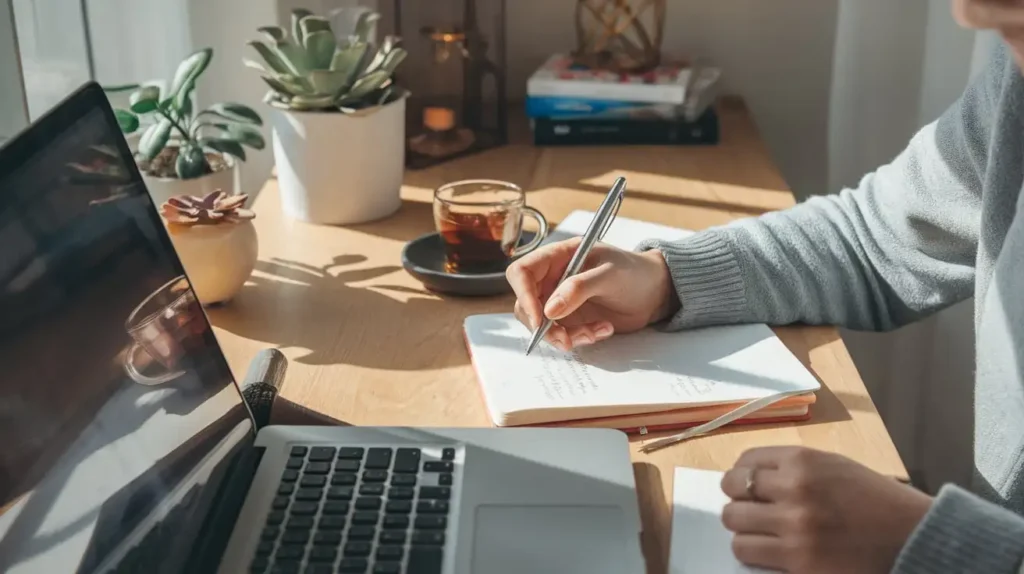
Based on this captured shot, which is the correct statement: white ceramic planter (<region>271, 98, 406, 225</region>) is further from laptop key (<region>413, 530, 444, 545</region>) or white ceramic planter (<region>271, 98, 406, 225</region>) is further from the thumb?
laptop key (<region>413, 530, 444, 545</region>)

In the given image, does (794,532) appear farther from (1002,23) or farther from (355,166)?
(355,166)

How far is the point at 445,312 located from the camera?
3.11 ft

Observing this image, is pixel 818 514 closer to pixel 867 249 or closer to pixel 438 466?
pixel 438 466

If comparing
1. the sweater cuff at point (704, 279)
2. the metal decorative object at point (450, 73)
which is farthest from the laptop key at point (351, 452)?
the metal decorative object at point (450, 73)

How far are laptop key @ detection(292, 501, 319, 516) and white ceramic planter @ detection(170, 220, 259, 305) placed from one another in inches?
12.7

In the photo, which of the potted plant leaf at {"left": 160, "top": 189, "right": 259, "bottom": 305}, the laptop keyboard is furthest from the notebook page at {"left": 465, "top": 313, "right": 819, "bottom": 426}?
the potted plant leaf at {"left": 160, "top": 189, "right": 259, "bottom": 305}

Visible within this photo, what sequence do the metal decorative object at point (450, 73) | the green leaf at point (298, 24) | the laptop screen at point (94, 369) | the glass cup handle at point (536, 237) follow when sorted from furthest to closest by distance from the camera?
the metal decorative object at point (450, 73) < the green leaf at point (298, 24) < the glass cup handle at point (536, 237) < the laptop screen at point (94, 369)

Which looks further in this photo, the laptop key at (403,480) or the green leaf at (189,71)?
the green leaf at (189,71)

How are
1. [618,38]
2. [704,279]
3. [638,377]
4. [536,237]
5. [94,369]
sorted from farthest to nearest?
1. [618,38]
2. [536,237]
3. [704,279]
4. [638,377]
5. [94,369]

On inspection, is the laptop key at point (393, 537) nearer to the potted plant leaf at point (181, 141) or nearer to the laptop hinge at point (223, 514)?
the laptop hinge at point (223, 514)

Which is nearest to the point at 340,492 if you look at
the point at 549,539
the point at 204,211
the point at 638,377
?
the point at 549,539

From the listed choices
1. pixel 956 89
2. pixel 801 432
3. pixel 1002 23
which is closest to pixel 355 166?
pixel 801 432

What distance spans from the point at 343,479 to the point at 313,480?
0.02 meters

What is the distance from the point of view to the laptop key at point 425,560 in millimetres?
560
